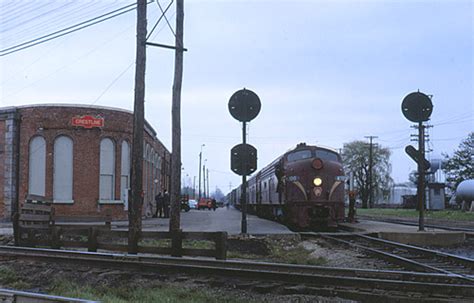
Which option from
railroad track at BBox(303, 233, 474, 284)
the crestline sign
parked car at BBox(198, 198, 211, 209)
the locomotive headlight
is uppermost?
the crestline sign

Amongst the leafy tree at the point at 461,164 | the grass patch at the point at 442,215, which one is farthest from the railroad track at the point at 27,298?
the leafy tree at the point at 461,164

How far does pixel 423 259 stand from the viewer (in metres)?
11.1

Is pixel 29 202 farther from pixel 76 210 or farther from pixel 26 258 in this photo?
pixel 76 210

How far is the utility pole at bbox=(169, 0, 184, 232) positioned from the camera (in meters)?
14.1

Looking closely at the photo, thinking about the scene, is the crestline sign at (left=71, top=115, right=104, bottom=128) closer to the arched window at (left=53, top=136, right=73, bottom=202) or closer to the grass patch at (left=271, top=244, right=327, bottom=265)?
the arched window at (left=53, top=136, right=73, bottom=202)

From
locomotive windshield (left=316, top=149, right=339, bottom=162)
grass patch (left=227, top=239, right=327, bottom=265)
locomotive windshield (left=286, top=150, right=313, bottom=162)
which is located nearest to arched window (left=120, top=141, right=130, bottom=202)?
locomotive windshield (left=286, top=150, right=313, bottom=162)

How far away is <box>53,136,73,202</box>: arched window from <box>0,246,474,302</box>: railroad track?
17718 millimetres

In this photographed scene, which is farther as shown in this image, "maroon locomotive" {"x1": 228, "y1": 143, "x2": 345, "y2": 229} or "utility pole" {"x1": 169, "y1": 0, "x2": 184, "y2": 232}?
"maroon locomotive" {"x1": 228, "y1": 143, "x2": 345, "y2": 229}

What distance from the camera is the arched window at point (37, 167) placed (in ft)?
88.8

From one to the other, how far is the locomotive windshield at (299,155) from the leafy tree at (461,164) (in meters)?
61.6

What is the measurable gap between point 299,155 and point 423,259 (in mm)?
9639

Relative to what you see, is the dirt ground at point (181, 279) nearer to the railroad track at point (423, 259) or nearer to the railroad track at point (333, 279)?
the railroad track at point (333, 279)

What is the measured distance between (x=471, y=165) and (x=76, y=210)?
6413cm

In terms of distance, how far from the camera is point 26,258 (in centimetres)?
1127
